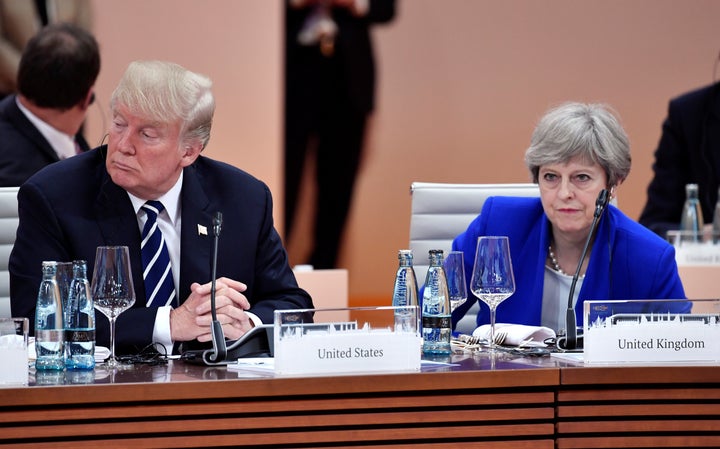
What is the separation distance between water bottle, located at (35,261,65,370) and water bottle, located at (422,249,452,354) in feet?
2.29

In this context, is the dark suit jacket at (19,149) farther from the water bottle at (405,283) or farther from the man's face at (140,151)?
the water bottle at (405,283)

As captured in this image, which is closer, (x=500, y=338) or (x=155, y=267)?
(x=500, y=338)

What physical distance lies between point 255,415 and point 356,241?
14.0 feet

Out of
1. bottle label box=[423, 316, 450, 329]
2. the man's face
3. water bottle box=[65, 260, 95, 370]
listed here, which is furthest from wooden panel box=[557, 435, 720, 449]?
the man's face

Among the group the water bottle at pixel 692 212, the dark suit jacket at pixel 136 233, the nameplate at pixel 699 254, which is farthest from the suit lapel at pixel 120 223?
the water bottle at pixel 692 212

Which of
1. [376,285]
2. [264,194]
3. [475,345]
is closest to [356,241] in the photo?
[376,285]

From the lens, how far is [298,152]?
585 centimetres

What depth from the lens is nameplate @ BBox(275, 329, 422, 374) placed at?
178 cm

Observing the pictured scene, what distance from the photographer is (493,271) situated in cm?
222

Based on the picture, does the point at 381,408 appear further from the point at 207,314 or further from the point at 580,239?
the point at 580,239

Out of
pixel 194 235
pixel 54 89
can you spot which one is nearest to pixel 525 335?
pixel 194 235

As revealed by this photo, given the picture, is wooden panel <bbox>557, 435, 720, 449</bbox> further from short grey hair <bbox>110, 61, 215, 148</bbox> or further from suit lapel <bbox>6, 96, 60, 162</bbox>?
suit lapel <bbox>6, 96, 60, 162</bbox>

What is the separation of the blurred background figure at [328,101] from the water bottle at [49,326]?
394cm

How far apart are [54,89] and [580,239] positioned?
6.99 ft
